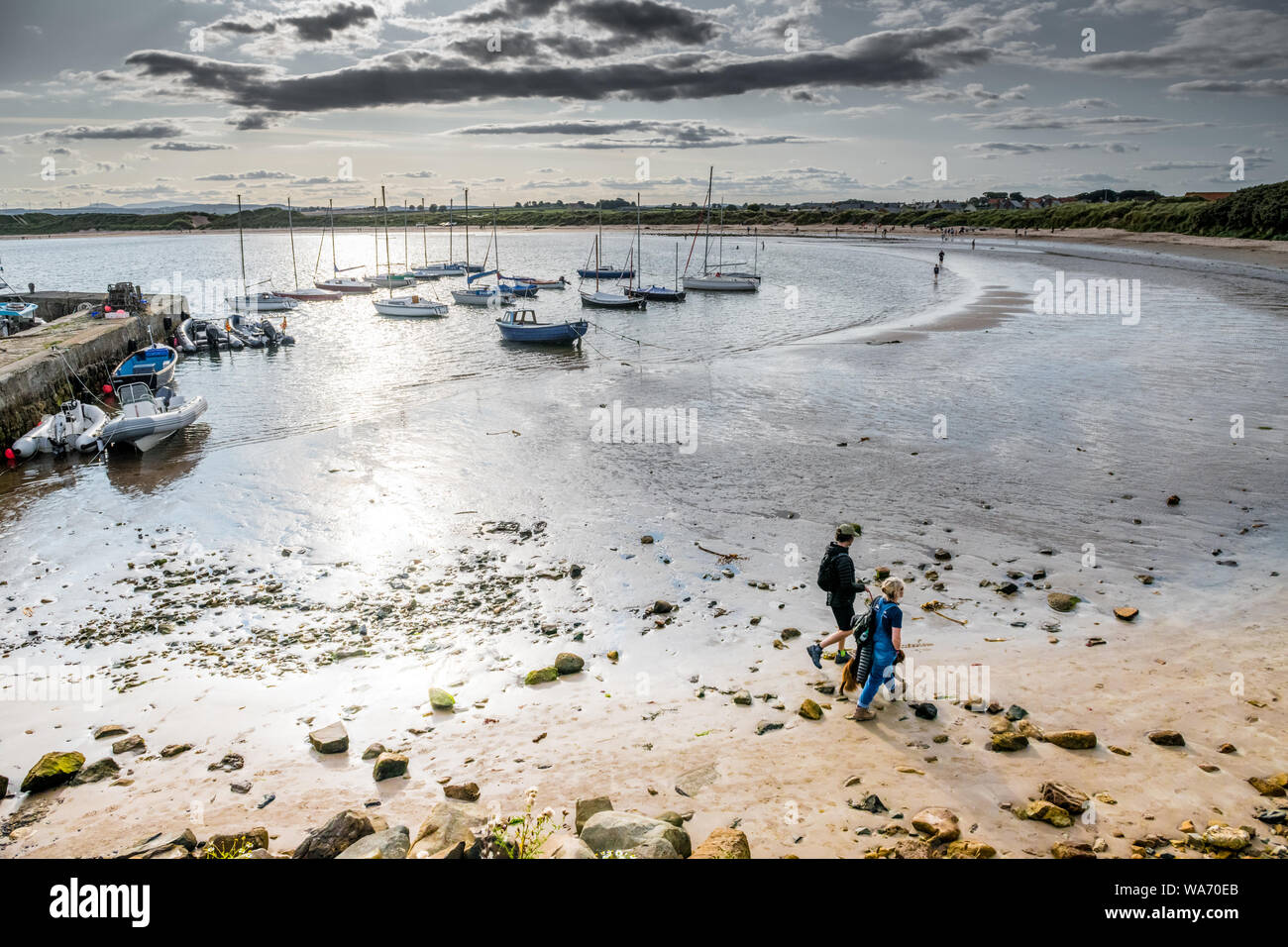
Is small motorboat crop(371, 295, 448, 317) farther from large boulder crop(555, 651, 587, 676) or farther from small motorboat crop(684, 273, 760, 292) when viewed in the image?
large boulder crop(555, 651, 587, 676)

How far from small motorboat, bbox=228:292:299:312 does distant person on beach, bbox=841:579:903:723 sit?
59412 millimetres

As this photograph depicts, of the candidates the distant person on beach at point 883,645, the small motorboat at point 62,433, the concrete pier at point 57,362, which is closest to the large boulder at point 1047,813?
the distant person on beach at point 883,645

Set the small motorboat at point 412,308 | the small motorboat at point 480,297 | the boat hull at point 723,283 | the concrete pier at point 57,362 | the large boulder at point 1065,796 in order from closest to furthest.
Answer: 1. the large boulder at point 1065,796
2. the concrete pier at point 57,362
3. the small motorboat at point 412,308
4. the small motorboat at point 480,297
5. the boat hull at point 723,283

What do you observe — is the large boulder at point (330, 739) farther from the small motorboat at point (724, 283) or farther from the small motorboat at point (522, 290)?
the small motorboat at point (724, 283)

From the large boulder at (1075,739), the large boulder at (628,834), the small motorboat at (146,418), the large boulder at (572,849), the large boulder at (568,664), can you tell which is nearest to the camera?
the large boulder at (572,849)

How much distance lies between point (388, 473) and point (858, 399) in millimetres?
15840

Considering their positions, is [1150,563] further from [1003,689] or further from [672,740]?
[672,740]

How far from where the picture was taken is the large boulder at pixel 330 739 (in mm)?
8688

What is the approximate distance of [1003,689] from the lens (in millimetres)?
9344

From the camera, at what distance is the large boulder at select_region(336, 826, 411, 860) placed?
608cm

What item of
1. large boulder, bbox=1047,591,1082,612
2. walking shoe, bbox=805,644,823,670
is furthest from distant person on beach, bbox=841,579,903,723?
large boulder, bbox=1047,591,1082,612

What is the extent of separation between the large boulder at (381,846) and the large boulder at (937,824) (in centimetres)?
431

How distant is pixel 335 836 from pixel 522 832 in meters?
1.54

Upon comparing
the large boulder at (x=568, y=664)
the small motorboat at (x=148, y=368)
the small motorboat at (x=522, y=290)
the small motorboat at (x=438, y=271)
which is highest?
the small motorboat at (x=438, y=271)
